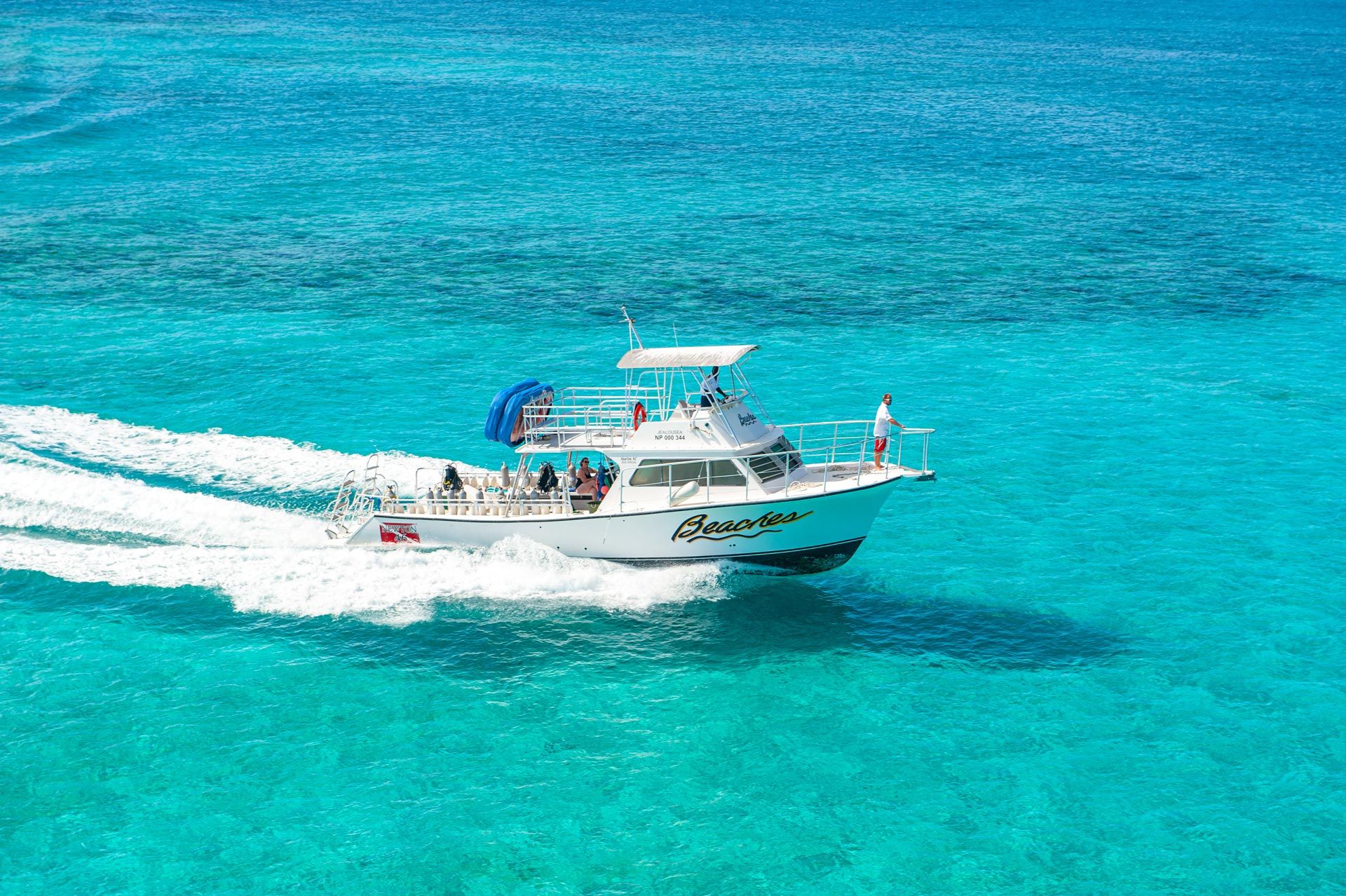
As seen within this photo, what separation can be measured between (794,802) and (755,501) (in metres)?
8.46

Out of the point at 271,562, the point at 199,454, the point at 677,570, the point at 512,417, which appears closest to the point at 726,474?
the point at 677,570

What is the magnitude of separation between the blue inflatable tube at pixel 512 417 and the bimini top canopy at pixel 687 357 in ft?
9.50

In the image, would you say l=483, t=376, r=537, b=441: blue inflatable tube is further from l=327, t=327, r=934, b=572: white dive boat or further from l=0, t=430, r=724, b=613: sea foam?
l=0, t=430, r=724, b=613: sea foam

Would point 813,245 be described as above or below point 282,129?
below

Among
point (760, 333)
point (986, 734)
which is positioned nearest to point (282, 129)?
point (760, 333)

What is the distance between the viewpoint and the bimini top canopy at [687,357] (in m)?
32.4

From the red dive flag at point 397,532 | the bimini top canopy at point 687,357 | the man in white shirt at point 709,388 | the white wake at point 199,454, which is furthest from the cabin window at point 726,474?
the white wake at point 199,454

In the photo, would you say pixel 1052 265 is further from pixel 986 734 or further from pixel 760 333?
pixel 986 734

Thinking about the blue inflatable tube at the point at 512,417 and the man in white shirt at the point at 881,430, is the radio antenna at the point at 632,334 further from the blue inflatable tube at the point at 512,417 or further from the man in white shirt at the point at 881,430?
the man in white shirt at the point at 881,430

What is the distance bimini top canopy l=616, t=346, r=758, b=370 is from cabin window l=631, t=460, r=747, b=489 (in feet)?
8.50

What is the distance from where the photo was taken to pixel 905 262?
63562mm

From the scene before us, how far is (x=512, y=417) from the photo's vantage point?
33875 millimetres

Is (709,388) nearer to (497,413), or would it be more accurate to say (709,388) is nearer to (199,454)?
(497,413)

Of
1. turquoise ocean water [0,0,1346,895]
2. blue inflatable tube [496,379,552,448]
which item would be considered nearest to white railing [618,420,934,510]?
turquoise ocean water [0,0,1346,895]
